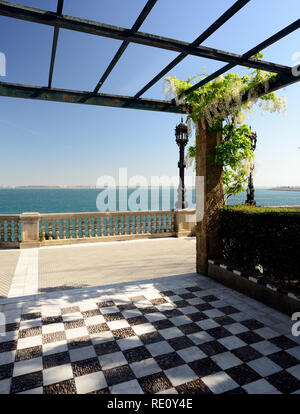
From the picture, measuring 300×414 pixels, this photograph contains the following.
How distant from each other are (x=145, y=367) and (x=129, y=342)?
494mm

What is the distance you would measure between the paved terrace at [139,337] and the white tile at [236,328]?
0.05ft

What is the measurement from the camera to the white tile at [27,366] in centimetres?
248

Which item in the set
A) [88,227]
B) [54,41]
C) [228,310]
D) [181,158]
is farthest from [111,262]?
[181,158]

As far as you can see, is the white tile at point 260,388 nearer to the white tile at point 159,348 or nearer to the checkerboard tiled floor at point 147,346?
the checkerboard tiled floor at point 147,346

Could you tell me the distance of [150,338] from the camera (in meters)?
3.10

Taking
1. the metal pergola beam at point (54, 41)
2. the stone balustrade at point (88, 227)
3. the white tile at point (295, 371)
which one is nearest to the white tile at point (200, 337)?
the white tile at point (295, 371)

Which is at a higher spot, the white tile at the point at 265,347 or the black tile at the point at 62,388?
the black tile at the point at 62,388

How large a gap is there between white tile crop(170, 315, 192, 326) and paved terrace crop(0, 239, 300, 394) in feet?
0.05

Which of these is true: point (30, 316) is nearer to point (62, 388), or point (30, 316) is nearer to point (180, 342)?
point (62, 388)

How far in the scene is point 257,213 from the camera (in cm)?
446

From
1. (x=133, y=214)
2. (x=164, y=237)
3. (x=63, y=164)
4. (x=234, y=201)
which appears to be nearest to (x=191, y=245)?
(x=164, y=237)

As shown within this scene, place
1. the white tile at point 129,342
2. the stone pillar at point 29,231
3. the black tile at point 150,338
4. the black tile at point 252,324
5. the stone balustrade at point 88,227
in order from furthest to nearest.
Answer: the stone balustrade at point 88,227 → the stone pillar at point 29,231 → the black tile at point 252,324 → the black tile at point 150,338 → the white tile at point 129,342

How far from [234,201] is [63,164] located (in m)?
132

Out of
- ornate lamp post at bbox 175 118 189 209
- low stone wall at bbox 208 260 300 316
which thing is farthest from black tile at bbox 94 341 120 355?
ornate lamp post at bbox 175 118 189 209
